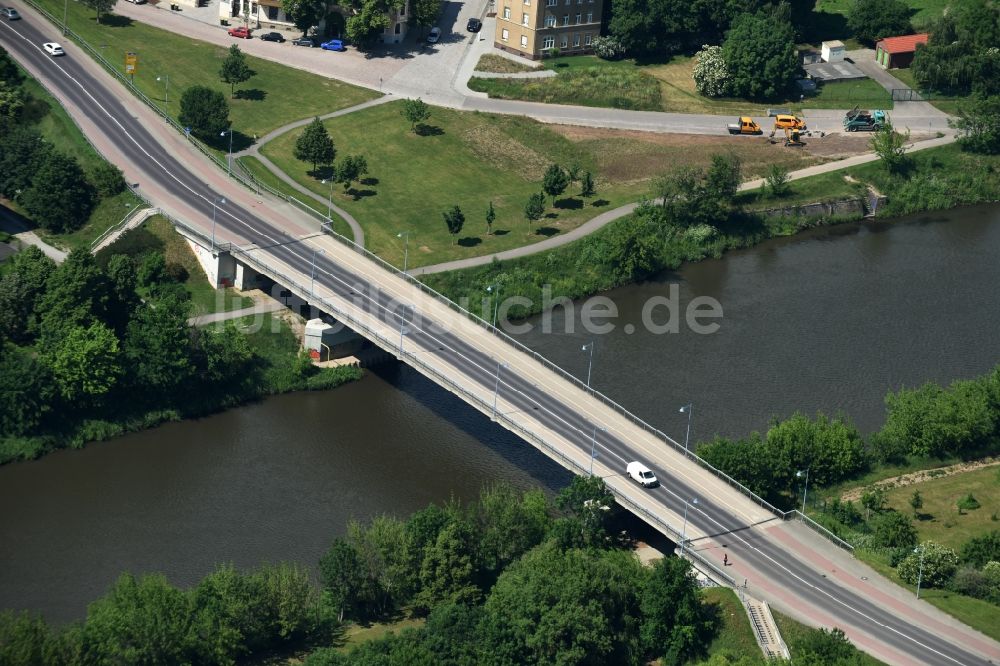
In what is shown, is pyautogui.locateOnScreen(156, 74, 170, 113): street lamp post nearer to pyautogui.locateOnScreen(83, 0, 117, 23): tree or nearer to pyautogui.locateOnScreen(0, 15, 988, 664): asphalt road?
pyautogui.locateOnScreen(0, 15, 988, 664): asphalt road

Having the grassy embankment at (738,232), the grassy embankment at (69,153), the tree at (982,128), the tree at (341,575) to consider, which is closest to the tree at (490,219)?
the grassy embankment at (738,232)

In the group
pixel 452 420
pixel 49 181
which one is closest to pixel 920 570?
pixel 452 420

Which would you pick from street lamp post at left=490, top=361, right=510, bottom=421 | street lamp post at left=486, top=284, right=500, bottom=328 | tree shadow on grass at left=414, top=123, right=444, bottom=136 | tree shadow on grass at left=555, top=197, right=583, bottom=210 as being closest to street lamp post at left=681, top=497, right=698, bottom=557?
street lamp post at left=490, top=361, right=510, bottom=421

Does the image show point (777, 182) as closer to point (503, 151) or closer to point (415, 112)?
point (503, 151)

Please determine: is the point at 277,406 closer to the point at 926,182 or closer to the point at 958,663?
the point at 958,663

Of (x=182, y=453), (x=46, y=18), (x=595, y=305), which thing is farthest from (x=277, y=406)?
(x=46, y=18)

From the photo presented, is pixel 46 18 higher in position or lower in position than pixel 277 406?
higher

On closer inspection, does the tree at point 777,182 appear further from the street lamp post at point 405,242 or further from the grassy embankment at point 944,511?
the grassy embankment at point 944,511
